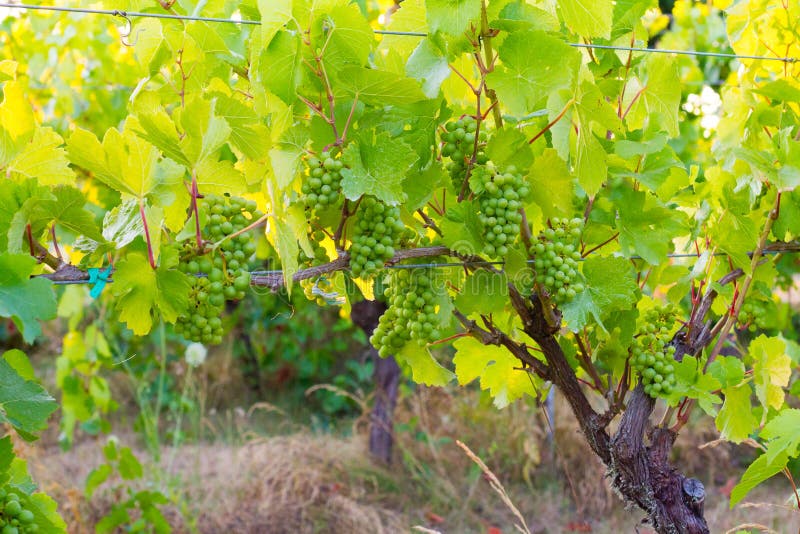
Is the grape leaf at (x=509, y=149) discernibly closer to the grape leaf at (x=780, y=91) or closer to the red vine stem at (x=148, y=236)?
the red vine stem at (x=148, y=236)

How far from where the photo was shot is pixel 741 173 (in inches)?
56.1

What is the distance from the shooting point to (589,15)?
40.0 inches

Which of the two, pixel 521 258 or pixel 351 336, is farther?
pixel 351 336

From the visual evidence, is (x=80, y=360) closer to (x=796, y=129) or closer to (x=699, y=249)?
(x=699, y=249)

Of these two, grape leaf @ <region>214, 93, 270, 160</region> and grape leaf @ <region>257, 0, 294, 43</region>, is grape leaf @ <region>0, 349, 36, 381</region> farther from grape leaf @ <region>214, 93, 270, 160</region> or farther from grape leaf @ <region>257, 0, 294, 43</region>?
grape leaf @ <region>257, 0, 294, 43</region>

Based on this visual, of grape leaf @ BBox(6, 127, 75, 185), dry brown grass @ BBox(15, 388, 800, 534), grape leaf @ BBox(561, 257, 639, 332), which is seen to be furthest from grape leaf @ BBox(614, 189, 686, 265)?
dry brown grass @ BBox(15, 388, 800, 534)


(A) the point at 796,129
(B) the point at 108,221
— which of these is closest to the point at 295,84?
(B) the point at 108,221

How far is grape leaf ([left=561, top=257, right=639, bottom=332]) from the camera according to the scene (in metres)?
1.17

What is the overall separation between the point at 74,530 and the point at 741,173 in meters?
2.74

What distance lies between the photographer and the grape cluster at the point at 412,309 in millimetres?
1189

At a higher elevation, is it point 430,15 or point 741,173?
point 430,15

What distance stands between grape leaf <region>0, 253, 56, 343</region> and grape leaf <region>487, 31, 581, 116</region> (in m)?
0.61

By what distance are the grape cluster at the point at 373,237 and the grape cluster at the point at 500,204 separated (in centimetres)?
13

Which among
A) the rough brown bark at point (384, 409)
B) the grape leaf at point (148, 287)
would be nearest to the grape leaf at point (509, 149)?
the grape leaf at point (148, 287)
